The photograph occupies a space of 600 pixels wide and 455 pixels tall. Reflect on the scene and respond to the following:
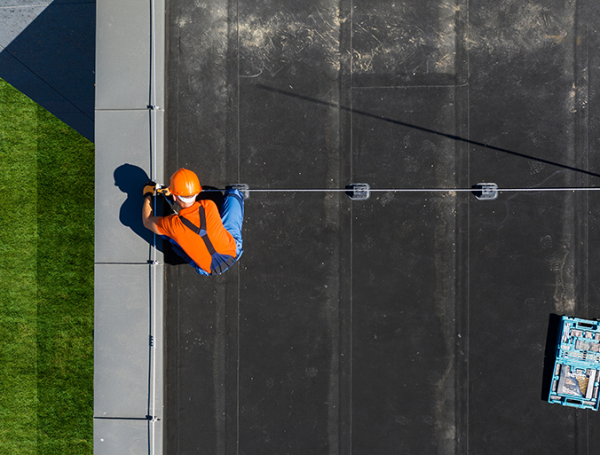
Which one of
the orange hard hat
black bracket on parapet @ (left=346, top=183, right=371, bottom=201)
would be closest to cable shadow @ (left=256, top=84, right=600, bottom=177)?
black bracket on parapet @ (left=346, top=183, right=371, bottom=201)

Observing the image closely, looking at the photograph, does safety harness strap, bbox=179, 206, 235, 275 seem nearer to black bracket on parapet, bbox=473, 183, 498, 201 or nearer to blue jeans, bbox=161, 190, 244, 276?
blue jeans, bbox=161, 190, 244, 276

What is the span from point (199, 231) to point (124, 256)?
121cm

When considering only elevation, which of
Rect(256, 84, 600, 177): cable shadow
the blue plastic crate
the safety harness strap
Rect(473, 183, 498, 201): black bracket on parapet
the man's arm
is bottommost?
the blue plastic crate

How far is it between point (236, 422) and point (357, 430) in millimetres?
1572

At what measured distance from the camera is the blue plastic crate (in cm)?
445

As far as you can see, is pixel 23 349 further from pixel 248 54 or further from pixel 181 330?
pixel 248 54

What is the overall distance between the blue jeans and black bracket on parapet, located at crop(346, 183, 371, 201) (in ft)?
4.63

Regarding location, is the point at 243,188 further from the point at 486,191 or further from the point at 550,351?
the point at 550,351

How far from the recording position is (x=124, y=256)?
4562 millimetres

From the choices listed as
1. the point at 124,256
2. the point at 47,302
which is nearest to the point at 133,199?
the point at 124,256

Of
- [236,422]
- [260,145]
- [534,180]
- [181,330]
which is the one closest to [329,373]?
[236,422]

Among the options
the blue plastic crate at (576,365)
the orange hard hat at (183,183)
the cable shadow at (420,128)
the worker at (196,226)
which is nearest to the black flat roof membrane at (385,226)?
the cable shadow at (420,128)

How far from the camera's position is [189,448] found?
4.71 metres

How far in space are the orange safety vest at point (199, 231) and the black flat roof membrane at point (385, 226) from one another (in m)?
0.58
